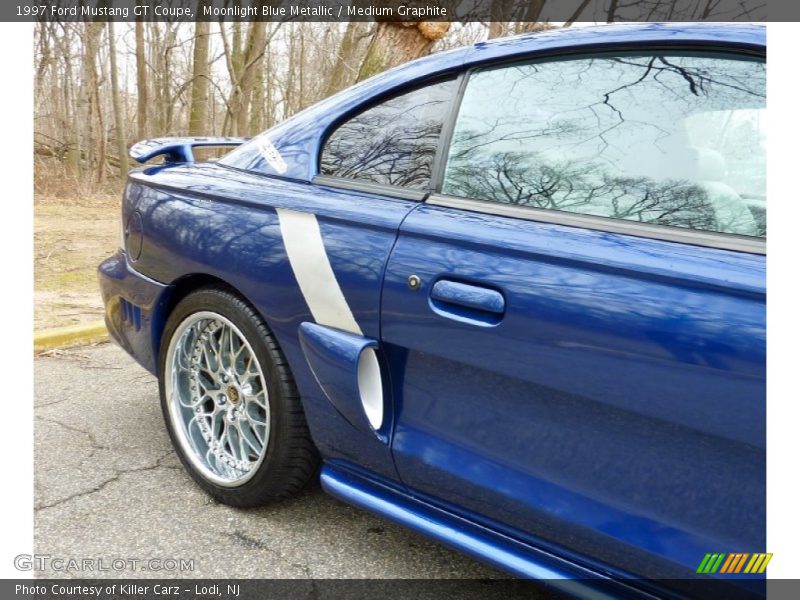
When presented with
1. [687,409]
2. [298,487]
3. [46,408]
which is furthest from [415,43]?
[687,409]

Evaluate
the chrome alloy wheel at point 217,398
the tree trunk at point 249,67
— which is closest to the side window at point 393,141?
the chrome alloy wheel at point 217,398

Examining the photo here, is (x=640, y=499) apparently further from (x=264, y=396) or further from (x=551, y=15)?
(x=551, y=15)

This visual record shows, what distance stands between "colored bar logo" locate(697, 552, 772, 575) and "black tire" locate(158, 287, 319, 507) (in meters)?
1.18

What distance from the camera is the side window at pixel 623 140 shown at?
1.45 metres

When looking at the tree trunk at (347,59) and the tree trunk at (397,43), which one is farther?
the tree trunk at (347,59)

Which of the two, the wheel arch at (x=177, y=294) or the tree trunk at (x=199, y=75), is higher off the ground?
the tree trunk at (x=199, y=75)

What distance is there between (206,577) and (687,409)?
4.75 ft

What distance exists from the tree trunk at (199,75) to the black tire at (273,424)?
1069 cm

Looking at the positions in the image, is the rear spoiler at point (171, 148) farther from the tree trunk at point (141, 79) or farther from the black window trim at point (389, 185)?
the tree trunk at point (141, 79)

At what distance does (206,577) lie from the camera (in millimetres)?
1974

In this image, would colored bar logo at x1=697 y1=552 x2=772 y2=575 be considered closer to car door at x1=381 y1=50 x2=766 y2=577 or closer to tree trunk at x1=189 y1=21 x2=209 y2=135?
car door at x1=381 y1=50 x2=766 y2=577

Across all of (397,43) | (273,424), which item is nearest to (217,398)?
(273,424)

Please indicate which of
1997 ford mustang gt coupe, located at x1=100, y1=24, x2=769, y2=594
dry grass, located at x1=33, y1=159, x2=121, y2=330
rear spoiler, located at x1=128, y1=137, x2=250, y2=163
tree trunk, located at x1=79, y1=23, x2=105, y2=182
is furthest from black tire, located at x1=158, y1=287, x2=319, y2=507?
tree trunk, located at x1=79, y1=23, x2=105, y2=182

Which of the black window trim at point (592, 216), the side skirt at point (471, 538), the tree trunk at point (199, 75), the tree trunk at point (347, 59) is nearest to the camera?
the black window trim at point (592, 216)
